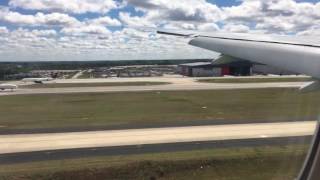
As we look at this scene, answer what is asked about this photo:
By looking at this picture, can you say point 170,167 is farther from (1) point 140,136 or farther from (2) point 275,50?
(2) point 275,50

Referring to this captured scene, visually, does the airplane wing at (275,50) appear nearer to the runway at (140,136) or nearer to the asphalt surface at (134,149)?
the asphalt surface at (134,149)

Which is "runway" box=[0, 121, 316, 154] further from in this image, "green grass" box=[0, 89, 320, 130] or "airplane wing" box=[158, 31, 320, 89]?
"airplane wing" box=[158, 31, 320, 89]

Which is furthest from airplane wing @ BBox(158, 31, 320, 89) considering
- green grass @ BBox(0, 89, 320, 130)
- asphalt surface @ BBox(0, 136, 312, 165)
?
green grass @ BBox(0, 89, 320, 130)

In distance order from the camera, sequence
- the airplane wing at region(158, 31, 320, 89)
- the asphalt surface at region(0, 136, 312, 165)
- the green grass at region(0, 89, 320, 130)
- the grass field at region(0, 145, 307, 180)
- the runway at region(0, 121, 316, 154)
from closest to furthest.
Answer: the airplane wing at region(158, 31, 320, 89) → the grass field at region(0, 145, 307, 180) → the asphalt surface at region(0, 136, 312, 165) → the runway at region(0, 121, 316, 154) → the green grass at region(0, 89, 320, 130)

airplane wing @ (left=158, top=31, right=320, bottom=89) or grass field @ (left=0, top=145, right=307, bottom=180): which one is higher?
airplane wing @ (left=158, top=31, right=320, bottom=89)

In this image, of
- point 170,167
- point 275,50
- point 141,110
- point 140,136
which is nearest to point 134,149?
point 140,136

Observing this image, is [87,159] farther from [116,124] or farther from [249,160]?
[116,124]

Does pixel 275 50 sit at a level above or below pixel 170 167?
above
